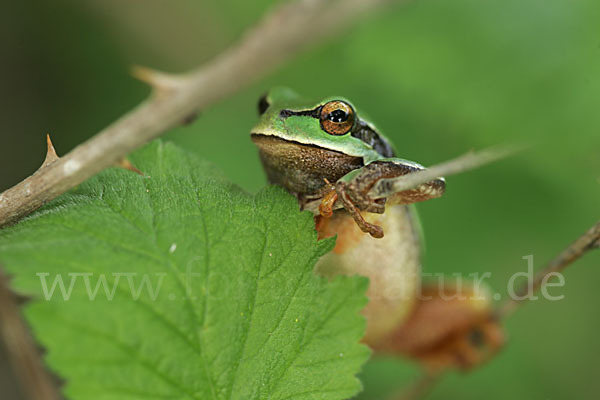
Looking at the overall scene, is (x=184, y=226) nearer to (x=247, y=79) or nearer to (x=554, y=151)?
(x=247, y=79)

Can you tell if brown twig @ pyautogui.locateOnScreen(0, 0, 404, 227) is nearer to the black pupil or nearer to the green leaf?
the green leaf

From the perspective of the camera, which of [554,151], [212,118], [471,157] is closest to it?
[471,157]

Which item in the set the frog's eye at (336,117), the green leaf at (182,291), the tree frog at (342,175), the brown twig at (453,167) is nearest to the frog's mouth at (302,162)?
the tree frog at (342,175)

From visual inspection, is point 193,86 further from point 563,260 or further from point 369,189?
point 563,260

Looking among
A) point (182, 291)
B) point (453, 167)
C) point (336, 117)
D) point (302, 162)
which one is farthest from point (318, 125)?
point (182, 291)

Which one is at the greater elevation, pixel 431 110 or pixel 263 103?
pixel 431 110

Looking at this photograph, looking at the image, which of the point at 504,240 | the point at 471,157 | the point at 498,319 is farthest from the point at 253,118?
the point at 471,157

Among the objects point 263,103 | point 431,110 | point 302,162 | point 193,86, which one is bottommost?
point 193,86
